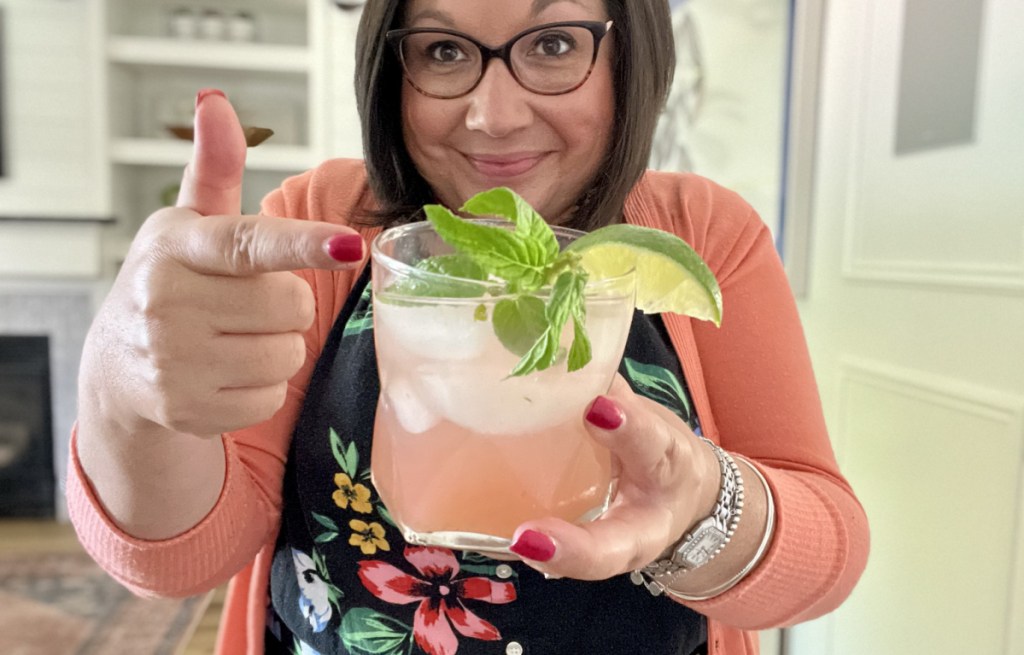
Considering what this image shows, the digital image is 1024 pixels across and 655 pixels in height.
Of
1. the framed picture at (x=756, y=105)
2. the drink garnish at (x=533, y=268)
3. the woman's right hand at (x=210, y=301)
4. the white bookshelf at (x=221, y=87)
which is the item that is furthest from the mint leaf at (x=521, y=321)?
the white bookshelf at (x=221, y=87)

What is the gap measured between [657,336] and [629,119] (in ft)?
0.87

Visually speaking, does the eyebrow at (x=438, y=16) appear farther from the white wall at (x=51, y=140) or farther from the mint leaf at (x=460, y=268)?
the white wall at (x=51, y=140)

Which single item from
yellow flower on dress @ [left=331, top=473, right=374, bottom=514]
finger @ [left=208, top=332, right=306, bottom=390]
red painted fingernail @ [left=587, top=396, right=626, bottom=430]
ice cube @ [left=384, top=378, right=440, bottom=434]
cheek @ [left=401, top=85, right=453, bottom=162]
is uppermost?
cheek @ [left=401, top=85, right=453, bottom=162]

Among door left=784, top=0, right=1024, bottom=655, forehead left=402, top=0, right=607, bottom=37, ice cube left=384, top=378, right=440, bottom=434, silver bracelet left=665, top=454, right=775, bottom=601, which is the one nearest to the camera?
ice cube left=384, top=378, right=440, bottom=434

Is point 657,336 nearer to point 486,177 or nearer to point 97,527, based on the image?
point 486,177

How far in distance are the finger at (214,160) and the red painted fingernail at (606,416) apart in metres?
0.27

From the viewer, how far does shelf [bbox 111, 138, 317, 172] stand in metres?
3.18

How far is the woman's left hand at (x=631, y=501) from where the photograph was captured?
0.44m

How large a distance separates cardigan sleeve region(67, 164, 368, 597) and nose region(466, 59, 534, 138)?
0.82 feet

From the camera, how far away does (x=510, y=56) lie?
0.80 metres

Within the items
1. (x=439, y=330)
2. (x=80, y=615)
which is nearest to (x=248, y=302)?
(x=439, y=330)

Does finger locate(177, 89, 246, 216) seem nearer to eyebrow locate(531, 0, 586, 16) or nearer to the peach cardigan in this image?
the peach cardigan

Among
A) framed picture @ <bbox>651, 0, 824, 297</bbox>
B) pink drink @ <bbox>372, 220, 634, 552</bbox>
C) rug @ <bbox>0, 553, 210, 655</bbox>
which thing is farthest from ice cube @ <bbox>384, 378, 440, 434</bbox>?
rug @ <bbox>0, 553, 210, 655</bbox>

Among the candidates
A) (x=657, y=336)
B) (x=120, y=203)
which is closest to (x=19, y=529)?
(x=120, y=203)
